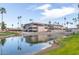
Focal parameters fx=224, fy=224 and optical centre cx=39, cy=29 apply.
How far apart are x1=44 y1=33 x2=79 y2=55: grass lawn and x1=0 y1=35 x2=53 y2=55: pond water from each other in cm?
10

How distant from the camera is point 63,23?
2316 mm

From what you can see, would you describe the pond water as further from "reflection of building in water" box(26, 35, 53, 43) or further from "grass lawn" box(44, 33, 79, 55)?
"grass lawn" box(44, 33, 79, 55)

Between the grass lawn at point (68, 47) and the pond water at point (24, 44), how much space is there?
4.1 inches

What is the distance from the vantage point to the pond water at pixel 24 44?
2.26 metres

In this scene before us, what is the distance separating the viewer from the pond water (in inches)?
88.9

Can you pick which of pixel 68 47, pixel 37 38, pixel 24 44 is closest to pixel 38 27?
pixel 37 38

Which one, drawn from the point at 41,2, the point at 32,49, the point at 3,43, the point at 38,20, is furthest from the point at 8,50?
the point at 41,2

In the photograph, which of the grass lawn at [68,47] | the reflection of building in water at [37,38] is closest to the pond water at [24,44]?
the reflection of building in water at [37,38]

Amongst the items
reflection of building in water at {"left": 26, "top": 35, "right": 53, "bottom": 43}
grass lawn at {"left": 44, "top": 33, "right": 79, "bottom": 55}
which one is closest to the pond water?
reflection of building in water at {"left": 26, "top": 35, "right": 53, "bottom": 43}

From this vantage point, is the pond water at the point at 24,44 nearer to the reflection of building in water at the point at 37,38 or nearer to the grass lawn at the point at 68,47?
the reflection of building in water at the point at 37,38

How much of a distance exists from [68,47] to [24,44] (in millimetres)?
449

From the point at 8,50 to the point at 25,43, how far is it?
0.19 m
